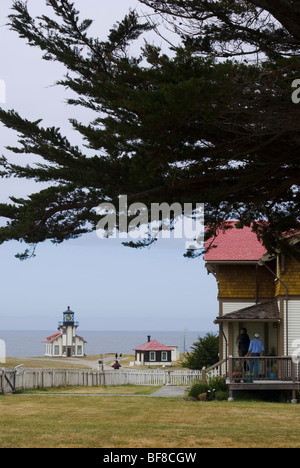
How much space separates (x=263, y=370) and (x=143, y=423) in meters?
8.79

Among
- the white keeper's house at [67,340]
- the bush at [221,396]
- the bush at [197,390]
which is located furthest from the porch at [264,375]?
the white keeper's house at [67,340]

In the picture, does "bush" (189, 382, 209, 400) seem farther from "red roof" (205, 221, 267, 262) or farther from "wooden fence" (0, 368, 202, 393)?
"wooden fence" (0, 368, 202, 393)

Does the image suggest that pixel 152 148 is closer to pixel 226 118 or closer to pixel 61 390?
pixel 226 118

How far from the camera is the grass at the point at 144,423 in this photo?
13.6 m

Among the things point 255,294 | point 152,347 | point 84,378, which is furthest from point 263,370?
point 152,347

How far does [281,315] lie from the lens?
Answer: 27078 millimetres

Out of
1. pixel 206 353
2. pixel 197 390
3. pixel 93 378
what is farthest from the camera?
pixel 206 353

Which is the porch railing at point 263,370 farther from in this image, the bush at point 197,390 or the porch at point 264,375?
the bush at point 197,390

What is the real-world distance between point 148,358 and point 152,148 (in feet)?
260

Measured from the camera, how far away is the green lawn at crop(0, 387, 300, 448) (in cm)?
1363

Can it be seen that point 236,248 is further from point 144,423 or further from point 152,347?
point 152,347

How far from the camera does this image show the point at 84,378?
33.7m

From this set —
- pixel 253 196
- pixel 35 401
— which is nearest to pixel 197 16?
pixel 253 196

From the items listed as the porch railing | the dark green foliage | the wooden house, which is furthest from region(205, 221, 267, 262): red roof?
the dark green foliage
